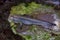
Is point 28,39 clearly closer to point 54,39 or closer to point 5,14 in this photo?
point 54,39

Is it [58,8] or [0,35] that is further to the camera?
[58,8]

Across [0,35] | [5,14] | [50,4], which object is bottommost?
[0,35]

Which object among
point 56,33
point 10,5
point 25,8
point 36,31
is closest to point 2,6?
point 10,5

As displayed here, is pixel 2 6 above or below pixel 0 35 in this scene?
above

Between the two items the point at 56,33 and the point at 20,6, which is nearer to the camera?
the point at 56,33

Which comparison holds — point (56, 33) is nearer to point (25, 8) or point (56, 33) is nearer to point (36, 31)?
point (36, 31)

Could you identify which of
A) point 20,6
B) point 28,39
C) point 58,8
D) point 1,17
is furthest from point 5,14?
point 58,8

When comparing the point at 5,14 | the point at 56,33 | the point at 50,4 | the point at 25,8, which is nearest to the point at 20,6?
the point at 25,8

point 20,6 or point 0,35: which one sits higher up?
point 20,6

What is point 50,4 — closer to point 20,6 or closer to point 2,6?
point 20,6
